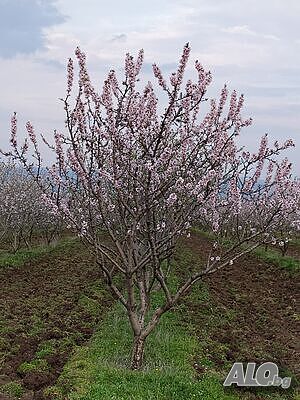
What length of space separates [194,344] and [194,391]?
2.84 m

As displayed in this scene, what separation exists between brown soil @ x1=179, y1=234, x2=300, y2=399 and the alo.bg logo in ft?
1.12

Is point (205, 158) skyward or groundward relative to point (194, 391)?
skyward

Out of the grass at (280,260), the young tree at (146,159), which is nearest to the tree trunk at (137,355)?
the young tree at (146,159)

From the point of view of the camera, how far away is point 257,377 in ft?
28.5

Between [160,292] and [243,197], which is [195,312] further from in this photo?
[243,197]

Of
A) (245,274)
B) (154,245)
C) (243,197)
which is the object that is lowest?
(245,274)

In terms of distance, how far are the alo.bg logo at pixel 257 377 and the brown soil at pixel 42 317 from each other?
3025 mm

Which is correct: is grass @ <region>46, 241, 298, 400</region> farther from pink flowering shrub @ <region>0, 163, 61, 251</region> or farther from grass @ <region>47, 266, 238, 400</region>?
pink flowering shrub @ <region>0, 163, 61, 251</region>

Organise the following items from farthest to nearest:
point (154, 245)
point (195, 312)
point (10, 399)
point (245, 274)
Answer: point (245, 274) < point (195, 312) < point (154, 245) < point (10, 399)

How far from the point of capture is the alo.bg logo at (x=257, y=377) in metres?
8.46

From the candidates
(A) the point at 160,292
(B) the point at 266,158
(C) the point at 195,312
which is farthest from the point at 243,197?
(A) the point at 160,292

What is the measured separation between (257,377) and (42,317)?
240 inches

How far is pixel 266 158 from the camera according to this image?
8.73 metres

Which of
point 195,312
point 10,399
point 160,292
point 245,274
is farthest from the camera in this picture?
point 245,274
